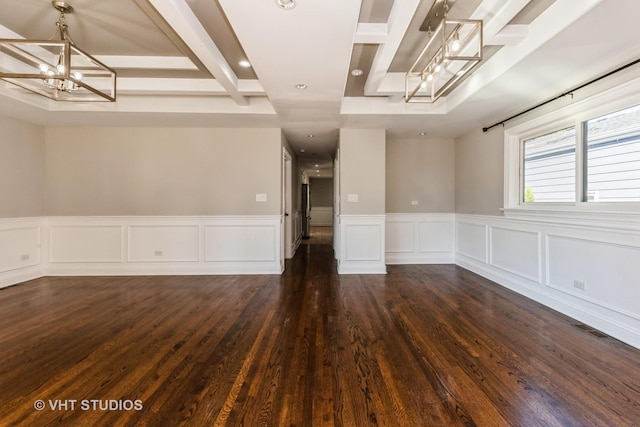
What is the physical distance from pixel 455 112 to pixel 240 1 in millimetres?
3036

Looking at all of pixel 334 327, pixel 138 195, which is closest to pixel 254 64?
pixel 334 327

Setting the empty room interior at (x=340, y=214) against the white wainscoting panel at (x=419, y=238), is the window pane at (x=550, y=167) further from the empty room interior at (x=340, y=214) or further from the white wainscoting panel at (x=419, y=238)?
the white wainscoting panel at (x=419, y=238)

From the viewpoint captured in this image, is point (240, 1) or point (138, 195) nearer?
point (240, 1)

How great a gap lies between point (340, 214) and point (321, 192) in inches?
385

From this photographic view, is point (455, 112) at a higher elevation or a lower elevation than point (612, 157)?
higher

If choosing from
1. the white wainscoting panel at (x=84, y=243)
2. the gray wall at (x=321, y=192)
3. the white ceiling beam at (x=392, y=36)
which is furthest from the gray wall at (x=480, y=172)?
the gray wall at (x=321, y=192)

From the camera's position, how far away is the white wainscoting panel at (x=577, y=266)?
2.35 meters

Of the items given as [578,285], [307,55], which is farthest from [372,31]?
[578,285]

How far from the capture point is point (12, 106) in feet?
11.5

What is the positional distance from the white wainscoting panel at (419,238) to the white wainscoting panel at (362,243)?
682 millimetres

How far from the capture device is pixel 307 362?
2.00 m

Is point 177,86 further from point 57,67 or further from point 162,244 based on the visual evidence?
point 162,244

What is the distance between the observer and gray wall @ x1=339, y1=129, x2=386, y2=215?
14.9 ft

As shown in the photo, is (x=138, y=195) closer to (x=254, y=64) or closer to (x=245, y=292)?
(x=245, y=292)
